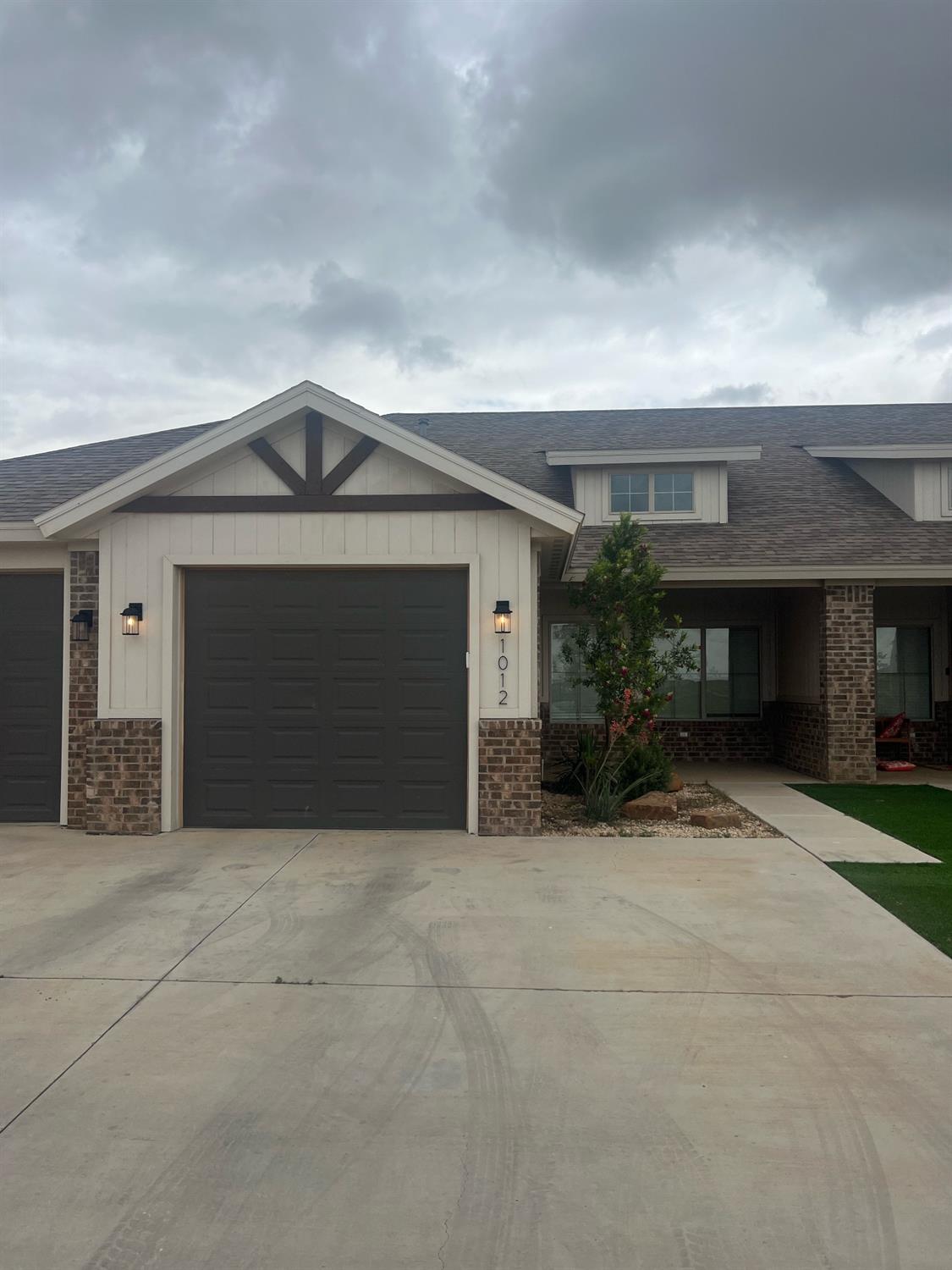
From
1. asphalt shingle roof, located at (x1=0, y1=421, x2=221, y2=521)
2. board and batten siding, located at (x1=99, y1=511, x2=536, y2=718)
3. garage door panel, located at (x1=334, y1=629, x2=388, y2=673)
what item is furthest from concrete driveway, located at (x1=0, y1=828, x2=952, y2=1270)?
asphalt shingle roof, located at (x1=0, y1=421, x2=221, y2=521)

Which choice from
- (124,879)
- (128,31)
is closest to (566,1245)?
(124,879)

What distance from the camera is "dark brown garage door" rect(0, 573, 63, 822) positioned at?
9.27 m

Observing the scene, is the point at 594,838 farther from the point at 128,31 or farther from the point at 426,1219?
the point at 128,31

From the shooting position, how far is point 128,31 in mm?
11320

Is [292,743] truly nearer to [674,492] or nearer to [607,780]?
[607,780]

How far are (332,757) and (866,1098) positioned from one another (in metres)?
6.19

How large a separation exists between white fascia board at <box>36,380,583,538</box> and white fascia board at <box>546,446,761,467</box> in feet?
20.3

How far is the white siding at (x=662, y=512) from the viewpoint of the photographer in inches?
557

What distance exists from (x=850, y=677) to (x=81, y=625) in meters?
10.1

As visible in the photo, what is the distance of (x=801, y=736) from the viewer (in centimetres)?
1360

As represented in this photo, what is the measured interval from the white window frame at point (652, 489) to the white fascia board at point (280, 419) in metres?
6.15

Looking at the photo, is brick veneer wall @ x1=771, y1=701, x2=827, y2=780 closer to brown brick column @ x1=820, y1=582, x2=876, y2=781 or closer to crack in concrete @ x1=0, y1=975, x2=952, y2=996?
brown brick column @ x1=820, y1=582, x2=876, y2=781

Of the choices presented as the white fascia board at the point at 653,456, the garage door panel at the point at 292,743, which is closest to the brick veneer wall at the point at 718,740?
the white fascia board at the point at 653,456

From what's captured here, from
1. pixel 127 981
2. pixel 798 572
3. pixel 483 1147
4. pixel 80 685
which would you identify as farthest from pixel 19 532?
pixel 798 572
